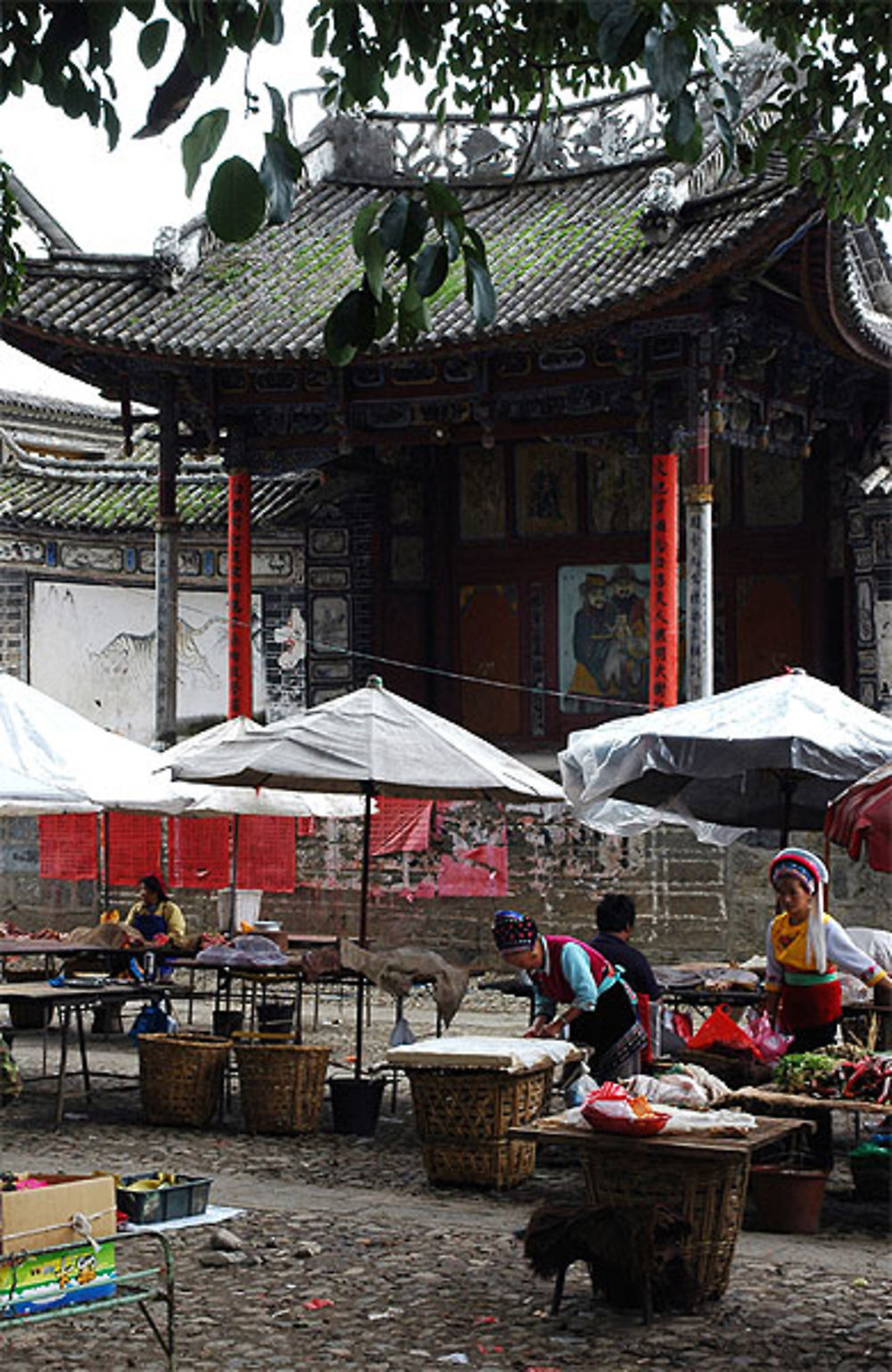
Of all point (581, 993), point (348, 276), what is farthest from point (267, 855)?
point (581, 993)

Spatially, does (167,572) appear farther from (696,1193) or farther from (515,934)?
(696,1193)

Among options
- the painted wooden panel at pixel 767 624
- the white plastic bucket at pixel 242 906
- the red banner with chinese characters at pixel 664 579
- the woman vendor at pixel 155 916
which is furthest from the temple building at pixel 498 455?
the woman vendor at pixel 155 916

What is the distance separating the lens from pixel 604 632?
18.7m

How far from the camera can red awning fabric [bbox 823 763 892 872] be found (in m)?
6.98

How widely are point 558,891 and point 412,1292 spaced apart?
10.3 metres

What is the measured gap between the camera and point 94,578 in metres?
20.1

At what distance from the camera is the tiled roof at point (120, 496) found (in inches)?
771

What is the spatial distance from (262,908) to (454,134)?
7.86 m

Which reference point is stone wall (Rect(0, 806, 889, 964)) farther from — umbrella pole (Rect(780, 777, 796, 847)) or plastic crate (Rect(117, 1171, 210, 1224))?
plastic crate (Rect(117, 1171, 210, 1224))

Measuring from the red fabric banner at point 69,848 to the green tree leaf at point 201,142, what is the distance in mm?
15228

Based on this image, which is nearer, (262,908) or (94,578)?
(262,908)

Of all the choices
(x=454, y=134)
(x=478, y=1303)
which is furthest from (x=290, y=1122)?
(x=454, y=134)

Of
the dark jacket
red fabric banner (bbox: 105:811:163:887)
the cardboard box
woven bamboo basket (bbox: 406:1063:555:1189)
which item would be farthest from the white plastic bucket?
the cardboard box

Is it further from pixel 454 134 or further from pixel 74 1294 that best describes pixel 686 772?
pixel 454 134
